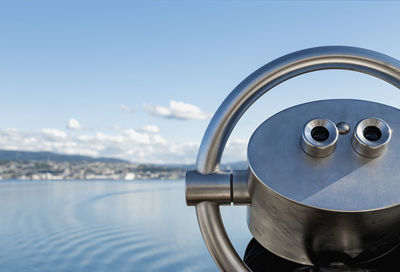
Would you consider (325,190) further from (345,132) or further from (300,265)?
(300,265)

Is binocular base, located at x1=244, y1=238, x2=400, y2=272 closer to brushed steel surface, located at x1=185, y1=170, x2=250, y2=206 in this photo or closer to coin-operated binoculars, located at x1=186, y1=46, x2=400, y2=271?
coin-operated binoculars, located at x1=186, y1=46, x2=400, y2=271

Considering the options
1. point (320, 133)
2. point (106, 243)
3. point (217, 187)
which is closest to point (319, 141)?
point (320, 133)

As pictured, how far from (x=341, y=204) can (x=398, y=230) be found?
109 millimetres

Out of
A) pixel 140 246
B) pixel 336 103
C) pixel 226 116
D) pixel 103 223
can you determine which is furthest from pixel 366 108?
pixel 103 223

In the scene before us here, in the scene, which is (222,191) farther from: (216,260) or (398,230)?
(398,230)

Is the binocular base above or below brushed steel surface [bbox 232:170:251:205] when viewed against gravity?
below

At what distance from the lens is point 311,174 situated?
34 centimetres

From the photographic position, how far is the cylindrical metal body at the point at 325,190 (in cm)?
32

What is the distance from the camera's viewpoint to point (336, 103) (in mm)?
383

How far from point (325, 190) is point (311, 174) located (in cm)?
2

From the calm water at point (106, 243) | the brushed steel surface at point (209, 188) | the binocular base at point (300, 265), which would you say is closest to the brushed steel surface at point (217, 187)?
the brushed steel surface at point (209, 188)

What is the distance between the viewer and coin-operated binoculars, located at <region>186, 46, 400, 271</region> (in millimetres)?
326

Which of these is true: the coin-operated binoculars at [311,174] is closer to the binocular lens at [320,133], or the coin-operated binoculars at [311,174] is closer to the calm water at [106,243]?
the binocular lens at [320,133]

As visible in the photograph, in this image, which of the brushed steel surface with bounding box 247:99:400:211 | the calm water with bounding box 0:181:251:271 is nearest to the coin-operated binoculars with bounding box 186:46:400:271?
the brushed steel surface with bounding box 247:99:400:211
